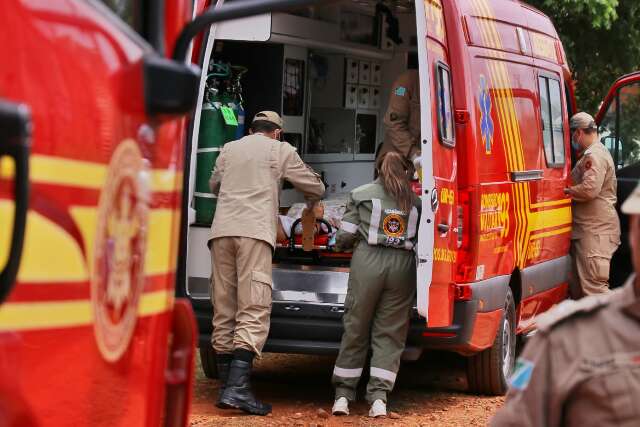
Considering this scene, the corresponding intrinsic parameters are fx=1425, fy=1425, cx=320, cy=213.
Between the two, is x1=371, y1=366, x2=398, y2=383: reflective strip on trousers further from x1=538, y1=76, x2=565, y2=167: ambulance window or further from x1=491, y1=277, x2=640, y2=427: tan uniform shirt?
x1=491, y1=277, x2=640, y2=427: tan uniform shirt

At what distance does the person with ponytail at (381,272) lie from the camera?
8.41 meters

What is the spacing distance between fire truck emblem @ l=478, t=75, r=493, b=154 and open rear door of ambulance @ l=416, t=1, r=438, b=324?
914mm

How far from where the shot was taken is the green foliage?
621 inches

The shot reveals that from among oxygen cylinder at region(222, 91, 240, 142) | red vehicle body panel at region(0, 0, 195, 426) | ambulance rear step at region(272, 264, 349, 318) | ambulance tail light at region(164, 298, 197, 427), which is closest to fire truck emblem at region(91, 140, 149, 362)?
red vehicle body panel at region(0, 0, 195, 426)

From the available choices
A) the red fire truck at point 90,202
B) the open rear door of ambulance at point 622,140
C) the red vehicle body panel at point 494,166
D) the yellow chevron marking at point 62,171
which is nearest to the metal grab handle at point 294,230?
the red vehicle body panel at point 494,166

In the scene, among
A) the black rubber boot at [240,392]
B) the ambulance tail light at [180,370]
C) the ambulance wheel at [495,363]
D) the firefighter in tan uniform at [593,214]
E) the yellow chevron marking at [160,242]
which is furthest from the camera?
the firefighter in tan uniform at [593,214]

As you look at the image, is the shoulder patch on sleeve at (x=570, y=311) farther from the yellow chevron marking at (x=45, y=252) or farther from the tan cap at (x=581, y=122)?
the tan cap at (x=581, y=122)

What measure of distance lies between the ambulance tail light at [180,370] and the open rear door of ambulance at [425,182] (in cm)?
398

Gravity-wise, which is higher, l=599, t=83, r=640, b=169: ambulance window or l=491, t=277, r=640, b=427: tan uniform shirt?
l=599, t=83, r=640, b=169: ambulance window

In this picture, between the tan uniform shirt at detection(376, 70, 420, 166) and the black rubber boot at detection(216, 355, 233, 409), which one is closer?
the black rubber boot at detection(216, 355, 233, 409)

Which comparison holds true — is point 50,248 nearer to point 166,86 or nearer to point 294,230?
point 166,86

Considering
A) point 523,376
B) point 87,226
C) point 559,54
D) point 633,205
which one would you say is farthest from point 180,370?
point 559,54

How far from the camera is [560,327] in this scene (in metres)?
2.85

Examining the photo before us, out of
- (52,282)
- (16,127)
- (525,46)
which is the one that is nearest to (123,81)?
(52,282)
